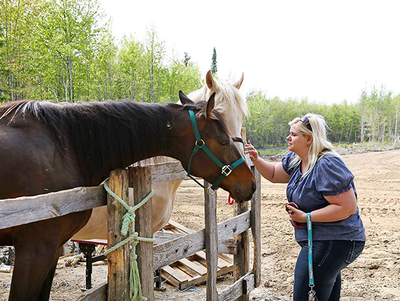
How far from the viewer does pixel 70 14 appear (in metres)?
13.5

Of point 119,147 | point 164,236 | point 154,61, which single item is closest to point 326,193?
point 119,147

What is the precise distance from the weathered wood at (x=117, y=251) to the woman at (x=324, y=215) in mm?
1220

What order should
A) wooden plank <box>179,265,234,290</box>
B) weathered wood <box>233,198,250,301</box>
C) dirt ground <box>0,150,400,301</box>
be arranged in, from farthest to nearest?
1. wooden plank <box>179,265,234,290</box>
2. dirt ground <box>0,150,400,301</box>
3. weathered wood <box>233,198,250,301</box>

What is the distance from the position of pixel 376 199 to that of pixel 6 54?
1457 centimetres

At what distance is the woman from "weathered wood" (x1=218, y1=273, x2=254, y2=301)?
1113 millimetres

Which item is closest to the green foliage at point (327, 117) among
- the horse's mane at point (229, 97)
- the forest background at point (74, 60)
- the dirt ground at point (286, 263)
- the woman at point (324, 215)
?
the forest background at point (74, 60)

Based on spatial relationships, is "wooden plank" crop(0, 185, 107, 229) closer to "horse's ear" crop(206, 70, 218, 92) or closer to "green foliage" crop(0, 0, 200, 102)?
"horse's ear" crop(206, 70, 218, 92)

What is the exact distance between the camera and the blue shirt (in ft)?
7.24

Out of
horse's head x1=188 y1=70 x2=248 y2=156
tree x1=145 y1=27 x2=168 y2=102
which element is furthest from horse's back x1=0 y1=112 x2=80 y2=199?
tree x1=145 y1=27 x2=168 y2=102

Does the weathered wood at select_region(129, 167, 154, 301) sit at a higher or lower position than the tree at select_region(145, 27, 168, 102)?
lower

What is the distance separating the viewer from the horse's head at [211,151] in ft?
7.17

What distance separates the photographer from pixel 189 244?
2803 mm

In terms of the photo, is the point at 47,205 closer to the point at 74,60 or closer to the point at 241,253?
the point at 241,253

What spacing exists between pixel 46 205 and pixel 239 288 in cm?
270
